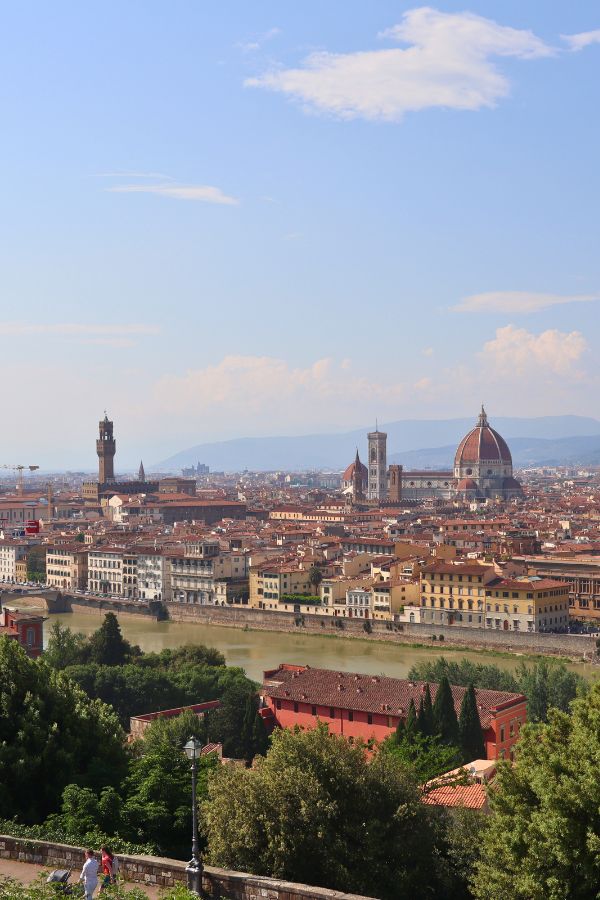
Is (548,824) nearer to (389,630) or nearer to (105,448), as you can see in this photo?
(389,630)

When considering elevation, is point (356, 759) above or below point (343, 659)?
above

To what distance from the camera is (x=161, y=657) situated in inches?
925

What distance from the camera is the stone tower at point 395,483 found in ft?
291

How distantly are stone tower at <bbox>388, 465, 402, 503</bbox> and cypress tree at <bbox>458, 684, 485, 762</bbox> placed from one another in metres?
72.3

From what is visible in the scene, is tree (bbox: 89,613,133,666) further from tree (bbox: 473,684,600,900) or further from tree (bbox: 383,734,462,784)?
tree (bbox: 473,684,600,900)

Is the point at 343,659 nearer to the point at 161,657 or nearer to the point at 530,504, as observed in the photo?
the point at 161,657

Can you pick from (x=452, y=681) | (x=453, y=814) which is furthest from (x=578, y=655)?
(x=453, y=814)

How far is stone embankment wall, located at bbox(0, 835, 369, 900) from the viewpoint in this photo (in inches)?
231

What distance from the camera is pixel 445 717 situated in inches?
625

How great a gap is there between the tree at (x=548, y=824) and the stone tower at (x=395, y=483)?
8077 centimetres

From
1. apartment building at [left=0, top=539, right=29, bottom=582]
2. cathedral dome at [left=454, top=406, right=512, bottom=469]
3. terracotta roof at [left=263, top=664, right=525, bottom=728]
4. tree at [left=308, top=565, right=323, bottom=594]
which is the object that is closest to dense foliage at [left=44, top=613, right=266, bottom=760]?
terracotta roof at [left=263, top=664, right=525, bottom=728]

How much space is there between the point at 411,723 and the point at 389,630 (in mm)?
17293

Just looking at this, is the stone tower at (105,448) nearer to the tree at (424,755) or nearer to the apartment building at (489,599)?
the apartment building at (489,599)

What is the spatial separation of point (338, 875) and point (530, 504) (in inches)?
3062
